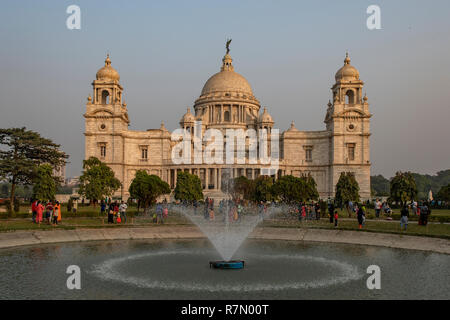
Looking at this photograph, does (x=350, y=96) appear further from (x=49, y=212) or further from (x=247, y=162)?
(x=49, y=212)

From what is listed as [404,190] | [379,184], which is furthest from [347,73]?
[379,184]

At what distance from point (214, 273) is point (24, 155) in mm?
44856

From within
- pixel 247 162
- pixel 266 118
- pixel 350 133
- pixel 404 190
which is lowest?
pixel 404 190

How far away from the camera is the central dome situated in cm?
10131

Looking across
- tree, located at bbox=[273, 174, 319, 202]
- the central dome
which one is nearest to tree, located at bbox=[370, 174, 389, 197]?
the central dome

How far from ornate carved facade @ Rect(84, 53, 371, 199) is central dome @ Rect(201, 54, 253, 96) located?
22.6m

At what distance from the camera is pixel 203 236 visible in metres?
27.1

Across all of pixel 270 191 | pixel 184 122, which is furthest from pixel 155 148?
pixel 270 191

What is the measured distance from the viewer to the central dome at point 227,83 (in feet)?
332

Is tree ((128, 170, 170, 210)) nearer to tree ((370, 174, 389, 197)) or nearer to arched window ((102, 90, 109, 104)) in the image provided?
arched window ((102, 90, 109, 104))

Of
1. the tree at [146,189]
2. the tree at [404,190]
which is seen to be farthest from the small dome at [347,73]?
the tree at [146,189]

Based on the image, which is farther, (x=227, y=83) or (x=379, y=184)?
(x=379, y=184)

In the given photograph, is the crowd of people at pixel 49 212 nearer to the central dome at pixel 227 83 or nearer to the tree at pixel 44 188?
the tree at pixel 44 188

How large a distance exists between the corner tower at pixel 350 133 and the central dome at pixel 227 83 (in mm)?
31108
